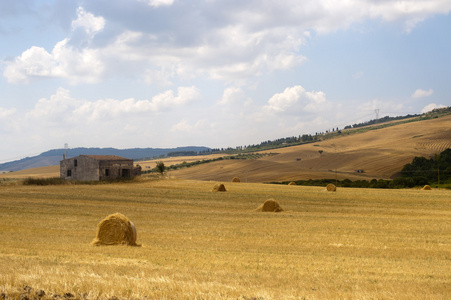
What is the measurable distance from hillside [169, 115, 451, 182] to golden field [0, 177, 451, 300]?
47.9 meters

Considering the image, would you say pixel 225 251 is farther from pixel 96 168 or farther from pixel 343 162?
pixel 343 162

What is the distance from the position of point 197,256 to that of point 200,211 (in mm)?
18830

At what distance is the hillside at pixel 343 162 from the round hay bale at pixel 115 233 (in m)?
65.9

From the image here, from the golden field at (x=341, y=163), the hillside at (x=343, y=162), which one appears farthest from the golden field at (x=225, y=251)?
the hillside at (x=343, y=162)

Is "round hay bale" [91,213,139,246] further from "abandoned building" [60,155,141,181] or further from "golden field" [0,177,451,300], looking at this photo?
"abandoned building" [60,155,141,181]

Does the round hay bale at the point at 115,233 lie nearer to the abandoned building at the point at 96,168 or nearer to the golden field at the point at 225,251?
the golden field at the point at 225,251

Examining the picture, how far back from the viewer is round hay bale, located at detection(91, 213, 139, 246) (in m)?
18.7

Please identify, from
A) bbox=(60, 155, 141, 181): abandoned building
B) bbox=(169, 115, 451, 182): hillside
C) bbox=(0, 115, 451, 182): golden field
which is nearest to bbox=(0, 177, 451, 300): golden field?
bbox=(60, 155, 141, 181): abandoned building

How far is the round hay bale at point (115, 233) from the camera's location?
61.5 ft

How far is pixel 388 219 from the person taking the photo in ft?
95.3

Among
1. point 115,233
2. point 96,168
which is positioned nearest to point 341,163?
point 96,168

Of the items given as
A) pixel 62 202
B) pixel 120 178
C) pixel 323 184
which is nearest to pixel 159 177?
pixel 120 178

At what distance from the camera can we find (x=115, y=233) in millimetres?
18953

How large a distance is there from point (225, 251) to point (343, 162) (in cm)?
9225
